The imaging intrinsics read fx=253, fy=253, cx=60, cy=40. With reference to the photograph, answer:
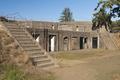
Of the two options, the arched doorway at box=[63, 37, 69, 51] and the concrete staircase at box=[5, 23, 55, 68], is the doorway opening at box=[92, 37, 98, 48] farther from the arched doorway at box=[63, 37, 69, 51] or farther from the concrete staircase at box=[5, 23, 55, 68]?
the concrete staircase at box=[5, 23, 55, 68]

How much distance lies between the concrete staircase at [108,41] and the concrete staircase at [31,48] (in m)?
27.8

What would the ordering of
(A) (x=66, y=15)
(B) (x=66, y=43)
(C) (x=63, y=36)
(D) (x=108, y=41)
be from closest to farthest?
1. (C) (x=63, y=36)
2. (B) (x=66, y=43)
3. (D) (x=108, y=41)
4. (A) (x=66, y=15)

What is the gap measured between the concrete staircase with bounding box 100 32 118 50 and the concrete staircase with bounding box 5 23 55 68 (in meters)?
27.8

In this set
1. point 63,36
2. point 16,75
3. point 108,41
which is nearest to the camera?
point 16,75

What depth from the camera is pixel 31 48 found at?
52.2 feet

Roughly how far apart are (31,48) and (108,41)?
1177 inches

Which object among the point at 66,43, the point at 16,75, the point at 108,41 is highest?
the point at 108,41

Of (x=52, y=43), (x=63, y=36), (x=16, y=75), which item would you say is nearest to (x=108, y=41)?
(x=63, y=36)

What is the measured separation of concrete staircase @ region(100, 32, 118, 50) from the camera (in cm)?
4335

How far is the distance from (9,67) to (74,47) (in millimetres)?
29439

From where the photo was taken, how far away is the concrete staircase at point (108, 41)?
43350mm

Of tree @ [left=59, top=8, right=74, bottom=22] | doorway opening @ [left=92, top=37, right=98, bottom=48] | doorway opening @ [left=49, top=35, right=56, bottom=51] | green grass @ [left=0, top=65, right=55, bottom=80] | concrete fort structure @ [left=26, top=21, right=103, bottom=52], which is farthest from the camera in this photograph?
tree @ [left=59, top=8, right=74, bottom=22]

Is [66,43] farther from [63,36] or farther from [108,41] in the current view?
[108,41]

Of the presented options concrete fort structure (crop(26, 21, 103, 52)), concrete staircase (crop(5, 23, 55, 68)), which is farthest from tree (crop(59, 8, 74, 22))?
concrete staircase (crop(5, 23, 55, 68))
